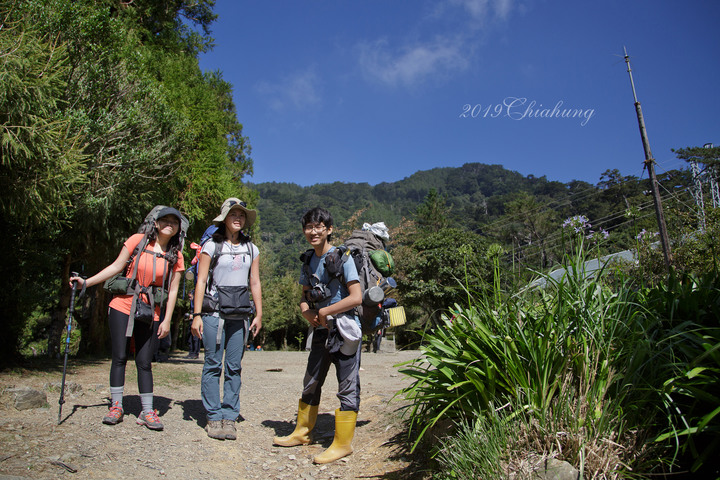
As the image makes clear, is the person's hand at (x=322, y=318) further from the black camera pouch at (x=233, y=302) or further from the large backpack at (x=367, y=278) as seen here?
the black camera pouch at (x=233, y=302)

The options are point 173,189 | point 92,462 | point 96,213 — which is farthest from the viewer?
point 173,189

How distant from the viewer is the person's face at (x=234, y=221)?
4.46m

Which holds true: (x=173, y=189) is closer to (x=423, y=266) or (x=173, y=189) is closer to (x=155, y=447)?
(x=155, y=447)

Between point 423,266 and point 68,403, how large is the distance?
30.2m

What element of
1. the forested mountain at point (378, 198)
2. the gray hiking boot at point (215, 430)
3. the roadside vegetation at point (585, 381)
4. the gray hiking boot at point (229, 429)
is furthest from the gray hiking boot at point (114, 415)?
the forested mountain at point (378, 198)

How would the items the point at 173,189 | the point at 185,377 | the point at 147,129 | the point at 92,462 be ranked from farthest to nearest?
the point at 173,189
the point at 147,129
the point at 185,377
the point at 92,462

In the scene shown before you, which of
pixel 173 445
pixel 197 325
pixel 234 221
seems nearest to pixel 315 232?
pixel 234 221

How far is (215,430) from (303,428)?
82cm

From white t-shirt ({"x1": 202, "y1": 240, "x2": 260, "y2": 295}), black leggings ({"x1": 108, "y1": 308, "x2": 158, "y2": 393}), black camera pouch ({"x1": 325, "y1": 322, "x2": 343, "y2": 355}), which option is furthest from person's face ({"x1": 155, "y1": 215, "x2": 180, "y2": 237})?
black camera pouch ({"x1": 325, "y1": 322, "x2": 343, "y2": 355})

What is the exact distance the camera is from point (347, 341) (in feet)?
12.3

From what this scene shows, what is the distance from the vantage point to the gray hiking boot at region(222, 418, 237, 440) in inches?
166

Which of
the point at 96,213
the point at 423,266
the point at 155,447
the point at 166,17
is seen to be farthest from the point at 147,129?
the point at 423,266

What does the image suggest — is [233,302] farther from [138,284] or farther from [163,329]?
[138,284]

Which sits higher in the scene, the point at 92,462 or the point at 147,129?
the point at 147,129
